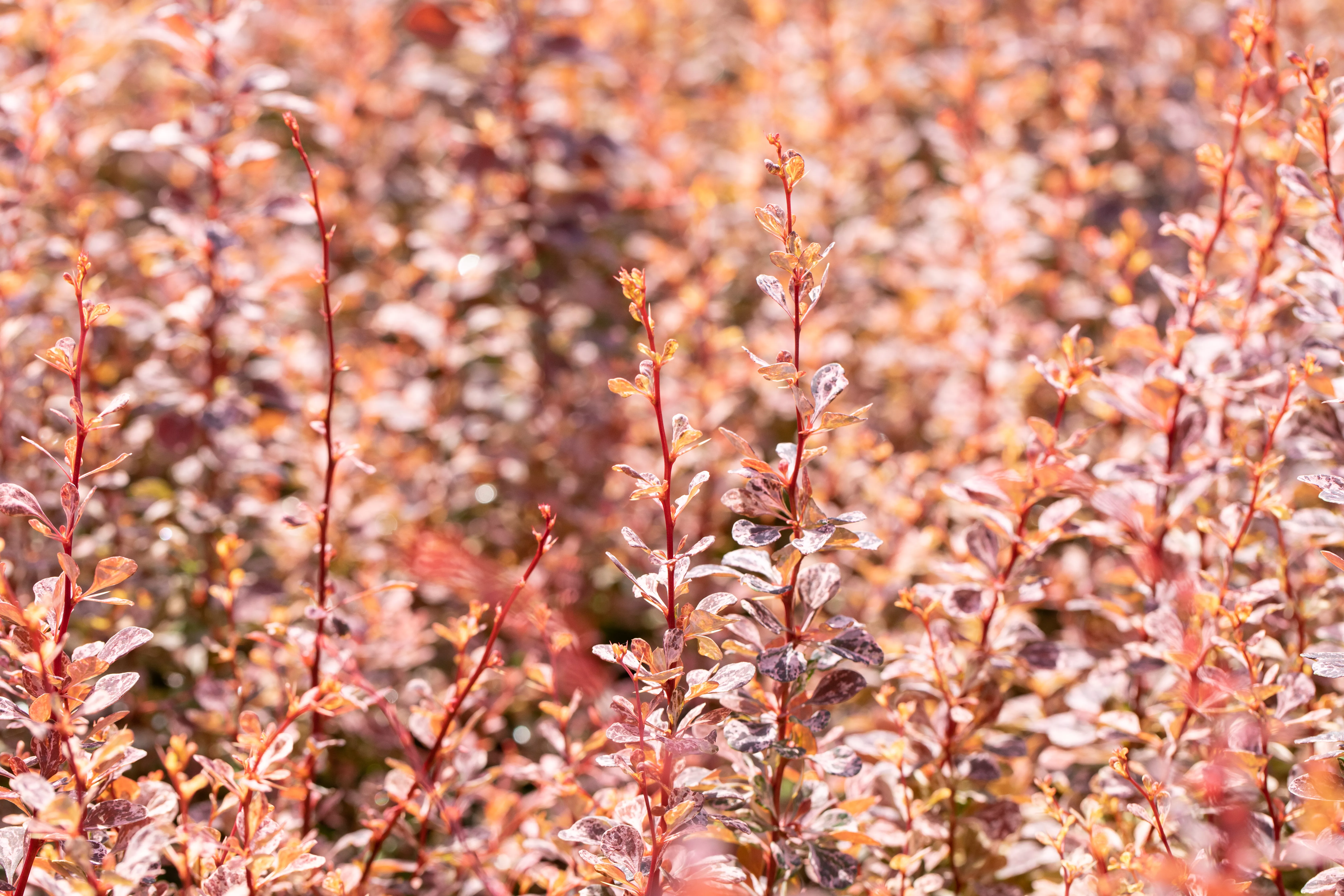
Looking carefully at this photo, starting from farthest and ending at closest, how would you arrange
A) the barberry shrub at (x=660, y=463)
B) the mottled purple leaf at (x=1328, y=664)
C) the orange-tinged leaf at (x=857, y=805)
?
the orange-tinged leaf at (x=857, y=805) → the barberry shrub at (x=660, y=463) → the mottled purple leaf at (x=1328, y=664)

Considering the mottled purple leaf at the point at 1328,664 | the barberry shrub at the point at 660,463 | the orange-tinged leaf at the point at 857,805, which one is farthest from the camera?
the orange-tinged leaf at the point at 857,805

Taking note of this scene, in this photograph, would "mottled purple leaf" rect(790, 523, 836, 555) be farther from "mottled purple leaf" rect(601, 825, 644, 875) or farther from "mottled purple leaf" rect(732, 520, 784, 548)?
"mottled purple leaf" rect(601, 825, 644, 875)

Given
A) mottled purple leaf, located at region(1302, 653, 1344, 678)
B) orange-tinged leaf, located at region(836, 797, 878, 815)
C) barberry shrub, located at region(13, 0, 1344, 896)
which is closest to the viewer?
mottled purple leaf, located at region(1302, 653, 1344, 678)

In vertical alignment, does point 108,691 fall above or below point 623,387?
below

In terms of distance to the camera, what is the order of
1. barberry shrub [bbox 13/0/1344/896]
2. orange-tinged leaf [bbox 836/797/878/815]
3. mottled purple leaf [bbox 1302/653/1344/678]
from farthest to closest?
orange-tinged leaf [bbox 836/797/878/815] → barberry shrub [bbox 13/0/1344/896] → mottled purple leaf [bbox 1302/653/1344/678]

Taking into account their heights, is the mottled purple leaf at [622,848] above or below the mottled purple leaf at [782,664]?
below

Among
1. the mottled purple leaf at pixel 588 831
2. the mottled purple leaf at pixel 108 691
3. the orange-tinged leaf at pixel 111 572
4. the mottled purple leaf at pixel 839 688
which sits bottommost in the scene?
the mottled purple leaf at pixel 588 831

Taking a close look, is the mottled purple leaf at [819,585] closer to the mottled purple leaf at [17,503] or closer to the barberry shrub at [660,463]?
the barberry shrub at [660,463]

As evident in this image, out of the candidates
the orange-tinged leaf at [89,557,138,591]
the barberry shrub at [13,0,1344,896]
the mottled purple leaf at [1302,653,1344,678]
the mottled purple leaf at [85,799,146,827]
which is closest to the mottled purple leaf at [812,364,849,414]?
the barberry shrub at [13,0,1344,896]

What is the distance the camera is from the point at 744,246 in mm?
3217

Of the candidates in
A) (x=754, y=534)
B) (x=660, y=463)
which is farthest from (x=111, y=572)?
(x=660, y=463)

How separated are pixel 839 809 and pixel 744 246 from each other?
2075 mm

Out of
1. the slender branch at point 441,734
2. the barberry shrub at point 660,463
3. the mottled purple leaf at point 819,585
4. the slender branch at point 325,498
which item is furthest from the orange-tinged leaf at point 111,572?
the mottled purple leaf at point 819,585

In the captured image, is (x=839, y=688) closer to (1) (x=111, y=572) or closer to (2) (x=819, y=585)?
(2) (x=819, y=585)
